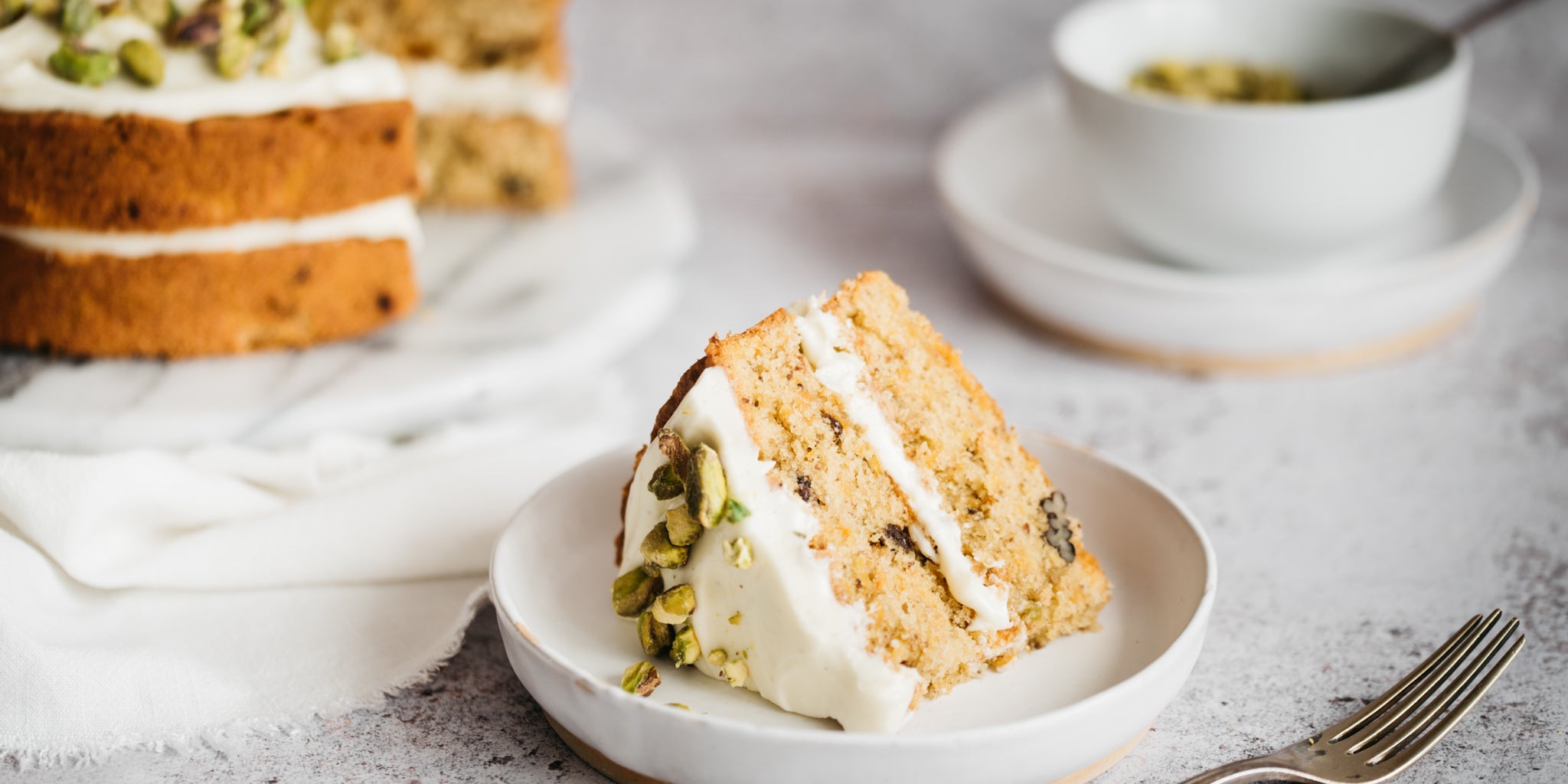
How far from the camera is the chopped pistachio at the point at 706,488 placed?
4.90ft

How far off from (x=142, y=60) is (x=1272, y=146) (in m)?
2.08

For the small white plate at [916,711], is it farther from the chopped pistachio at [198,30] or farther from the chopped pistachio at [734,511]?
the chopped pistachio at [198,30]

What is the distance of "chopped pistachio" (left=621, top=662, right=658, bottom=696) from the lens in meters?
A: 1.55

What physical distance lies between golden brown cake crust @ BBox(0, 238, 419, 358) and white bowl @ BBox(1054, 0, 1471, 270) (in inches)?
61.1

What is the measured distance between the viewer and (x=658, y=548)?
→ 5.18ft

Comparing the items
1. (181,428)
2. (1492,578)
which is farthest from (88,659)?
(1492,578)

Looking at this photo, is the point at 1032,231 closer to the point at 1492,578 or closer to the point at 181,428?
the point at 1492,578

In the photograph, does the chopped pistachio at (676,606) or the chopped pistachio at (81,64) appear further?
the chopped pistachio at (81,64)

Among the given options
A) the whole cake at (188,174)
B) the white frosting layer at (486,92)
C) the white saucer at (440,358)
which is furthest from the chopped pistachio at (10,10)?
the white frosting layer at (486,92)

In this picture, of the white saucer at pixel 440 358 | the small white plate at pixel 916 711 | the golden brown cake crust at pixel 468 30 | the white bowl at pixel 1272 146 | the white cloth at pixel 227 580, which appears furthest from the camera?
the golden brown cake crust at pixel 468 30

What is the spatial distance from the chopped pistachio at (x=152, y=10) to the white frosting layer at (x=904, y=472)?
143cm

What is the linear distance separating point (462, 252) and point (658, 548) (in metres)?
1.62

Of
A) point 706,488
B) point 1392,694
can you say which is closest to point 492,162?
point 706,488

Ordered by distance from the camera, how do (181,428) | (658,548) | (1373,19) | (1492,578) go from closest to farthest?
1. (658,548)
2. (1492,578)
3. (181,428)
4. (1373,19)
